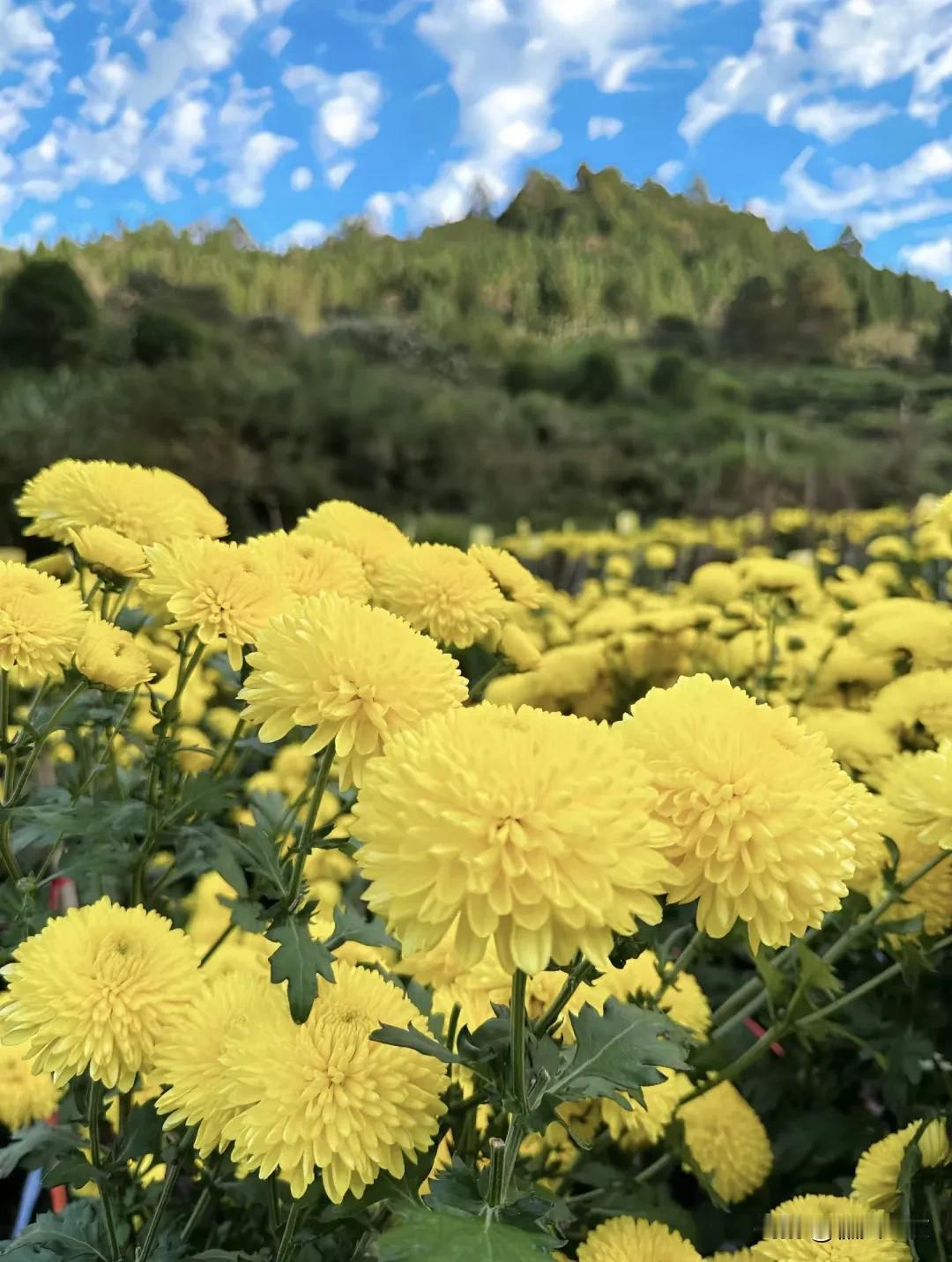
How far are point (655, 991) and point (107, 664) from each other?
689mm

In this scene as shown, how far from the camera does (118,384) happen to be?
8.89m

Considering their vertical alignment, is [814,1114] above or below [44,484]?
below

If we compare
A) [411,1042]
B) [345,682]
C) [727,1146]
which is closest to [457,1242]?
[411,1042]

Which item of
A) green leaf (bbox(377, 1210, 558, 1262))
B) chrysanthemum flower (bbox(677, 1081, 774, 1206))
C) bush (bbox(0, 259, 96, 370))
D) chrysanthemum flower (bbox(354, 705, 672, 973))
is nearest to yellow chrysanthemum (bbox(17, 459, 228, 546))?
chrysanthemum flower (bbox(354, 705, 672, 973))

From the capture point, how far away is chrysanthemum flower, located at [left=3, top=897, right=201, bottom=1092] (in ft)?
2.37

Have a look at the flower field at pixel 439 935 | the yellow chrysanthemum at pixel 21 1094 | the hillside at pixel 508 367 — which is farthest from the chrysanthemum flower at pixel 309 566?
the hillside at pixel 508 367

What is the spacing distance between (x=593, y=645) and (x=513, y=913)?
1770 mm

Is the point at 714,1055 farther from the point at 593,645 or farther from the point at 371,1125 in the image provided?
the point at 593,645

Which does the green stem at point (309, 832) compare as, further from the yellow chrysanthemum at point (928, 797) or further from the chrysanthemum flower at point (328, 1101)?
the yellow chrysanthemum at point (928, 797)

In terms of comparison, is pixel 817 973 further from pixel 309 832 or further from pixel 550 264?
pixel 550 264

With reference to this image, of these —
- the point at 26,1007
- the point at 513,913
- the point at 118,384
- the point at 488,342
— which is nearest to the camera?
the point at 513,913

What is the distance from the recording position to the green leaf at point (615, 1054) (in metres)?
0.64

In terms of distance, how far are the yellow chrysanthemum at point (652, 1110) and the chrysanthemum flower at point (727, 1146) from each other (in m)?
0.12

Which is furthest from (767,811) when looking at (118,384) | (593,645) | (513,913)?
(118,384)
